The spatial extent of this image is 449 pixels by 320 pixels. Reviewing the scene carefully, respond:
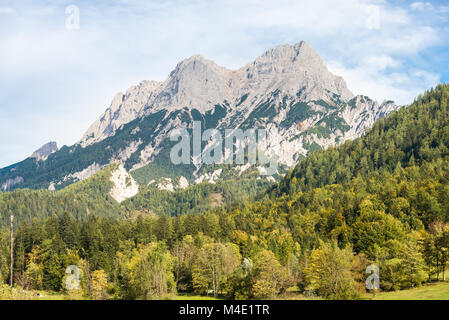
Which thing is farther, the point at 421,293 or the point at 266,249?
the point at 266,249

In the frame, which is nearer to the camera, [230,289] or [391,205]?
[230,289]

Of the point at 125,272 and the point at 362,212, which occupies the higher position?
the point at 362,212

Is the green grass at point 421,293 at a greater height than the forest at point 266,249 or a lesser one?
lesser

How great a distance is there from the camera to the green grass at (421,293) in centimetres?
7280

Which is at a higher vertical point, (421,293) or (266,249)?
(266,249)

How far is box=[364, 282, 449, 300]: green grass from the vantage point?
72.8 m

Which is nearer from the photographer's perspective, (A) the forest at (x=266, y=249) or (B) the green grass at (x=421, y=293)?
(B) the green grass at (x=421, y=293)

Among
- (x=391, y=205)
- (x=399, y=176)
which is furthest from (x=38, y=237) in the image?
(x=399, y=176)

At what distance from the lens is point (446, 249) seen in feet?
300

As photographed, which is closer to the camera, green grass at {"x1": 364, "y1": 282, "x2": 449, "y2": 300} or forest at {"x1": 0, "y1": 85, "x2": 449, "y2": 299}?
green grass at {"x1": 364, "y1": 282, "x2": 449, "y2": 300}

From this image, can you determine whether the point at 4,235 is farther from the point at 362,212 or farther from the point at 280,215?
the point at 362,212

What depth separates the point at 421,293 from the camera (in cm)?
7888
